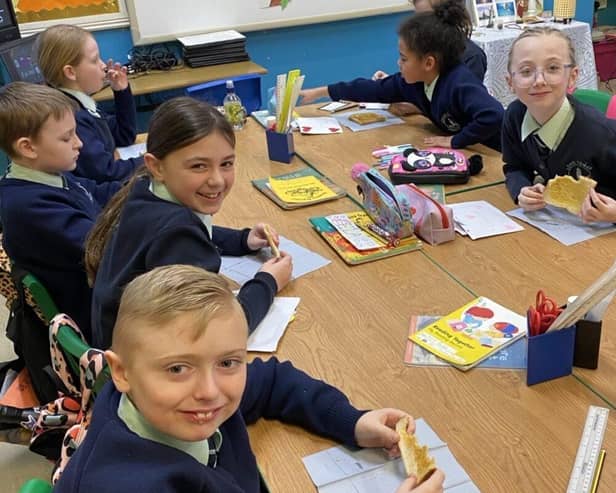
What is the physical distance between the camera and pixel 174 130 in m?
A: 1.53

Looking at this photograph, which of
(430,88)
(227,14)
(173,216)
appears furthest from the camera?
(227,14)

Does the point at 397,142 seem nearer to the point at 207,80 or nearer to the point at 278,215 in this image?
→ the point at 278,215

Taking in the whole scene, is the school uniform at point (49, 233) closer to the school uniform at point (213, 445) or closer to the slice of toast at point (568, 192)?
the school uniform at point (213, 445)

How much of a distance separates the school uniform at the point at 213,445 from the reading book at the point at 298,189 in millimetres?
933

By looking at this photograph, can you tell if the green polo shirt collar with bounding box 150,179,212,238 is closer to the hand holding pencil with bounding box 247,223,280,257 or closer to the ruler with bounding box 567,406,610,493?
the hand holding pencil with bounding box 247,223,280,257

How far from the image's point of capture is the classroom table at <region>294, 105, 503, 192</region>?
7.41ft

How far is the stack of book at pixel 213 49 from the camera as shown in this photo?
158 inches

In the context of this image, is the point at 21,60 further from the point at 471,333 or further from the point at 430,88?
the point at 471,333

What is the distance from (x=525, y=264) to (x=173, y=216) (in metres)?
0.88

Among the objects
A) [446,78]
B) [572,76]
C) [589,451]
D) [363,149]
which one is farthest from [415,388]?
[446,78]

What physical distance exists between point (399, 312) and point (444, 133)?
4.50ft

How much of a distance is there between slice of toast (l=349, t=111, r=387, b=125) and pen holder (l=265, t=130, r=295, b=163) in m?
0.47

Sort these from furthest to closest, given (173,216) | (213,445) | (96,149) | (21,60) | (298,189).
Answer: (21,60) → (96,149) → (298,189) → (173,216) → (213,445)

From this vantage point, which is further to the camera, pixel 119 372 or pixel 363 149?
pixel 363 149
